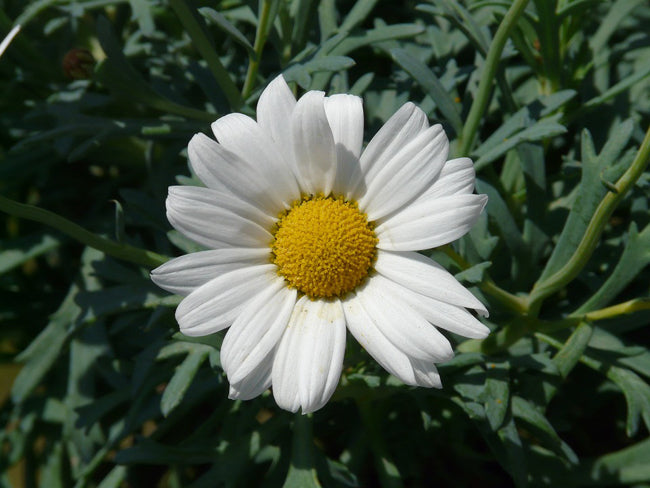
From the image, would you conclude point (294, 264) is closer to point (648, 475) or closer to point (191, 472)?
point (648, 475)

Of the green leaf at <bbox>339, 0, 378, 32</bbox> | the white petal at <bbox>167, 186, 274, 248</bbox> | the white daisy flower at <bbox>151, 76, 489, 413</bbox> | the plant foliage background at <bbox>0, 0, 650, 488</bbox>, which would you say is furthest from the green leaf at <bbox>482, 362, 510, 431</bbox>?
the green leaf at <bbox>339, 0, 378, 32</bbox>

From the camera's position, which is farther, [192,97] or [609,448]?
[609,448]

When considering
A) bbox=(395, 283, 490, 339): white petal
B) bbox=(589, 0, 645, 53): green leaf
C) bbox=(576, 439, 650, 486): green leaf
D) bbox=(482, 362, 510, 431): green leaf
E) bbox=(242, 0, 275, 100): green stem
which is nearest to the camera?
bbox=(395, 283, 490, 339): white petal

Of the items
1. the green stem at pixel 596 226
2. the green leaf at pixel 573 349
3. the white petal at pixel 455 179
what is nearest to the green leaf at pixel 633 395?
the green leaf at pixel 573 349

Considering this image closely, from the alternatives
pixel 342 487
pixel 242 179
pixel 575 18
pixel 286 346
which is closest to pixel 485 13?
pixel 575 18

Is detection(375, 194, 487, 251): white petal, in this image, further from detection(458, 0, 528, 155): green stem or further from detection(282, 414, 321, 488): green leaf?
detection(282, 414, 321, 488): green leaf

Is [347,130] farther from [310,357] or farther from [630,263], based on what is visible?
[630,263]
